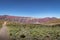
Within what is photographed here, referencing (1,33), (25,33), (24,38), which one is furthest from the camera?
(25,33)

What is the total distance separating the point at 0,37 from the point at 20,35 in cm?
463

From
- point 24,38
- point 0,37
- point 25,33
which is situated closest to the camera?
point 0,37

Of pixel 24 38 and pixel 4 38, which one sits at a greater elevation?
pixel 4 38

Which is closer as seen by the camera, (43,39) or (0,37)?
(0,37)

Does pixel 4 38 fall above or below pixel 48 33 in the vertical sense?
above

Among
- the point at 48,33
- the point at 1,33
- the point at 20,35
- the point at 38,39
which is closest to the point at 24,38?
the point at 20,35

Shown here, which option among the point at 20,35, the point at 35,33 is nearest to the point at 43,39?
the point at 35,33

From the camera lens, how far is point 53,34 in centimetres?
800

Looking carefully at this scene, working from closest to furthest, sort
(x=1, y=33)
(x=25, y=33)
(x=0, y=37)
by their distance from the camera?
(x=0, y=37) < (x=1, y=33) < (x=25, y=33)

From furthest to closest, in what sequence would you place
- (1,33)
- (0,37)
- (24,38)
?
(24,38) < (1,33) < (0,37)

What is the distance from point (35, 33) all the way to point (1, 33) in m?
5.05

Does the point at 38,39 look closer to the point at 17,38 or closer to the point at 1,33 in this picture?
the point at 17,38

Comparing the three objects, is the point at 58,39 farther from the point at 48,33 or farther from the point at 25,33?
the point at 25,33

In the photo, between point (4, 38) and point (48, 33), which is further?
point (48, 33)
